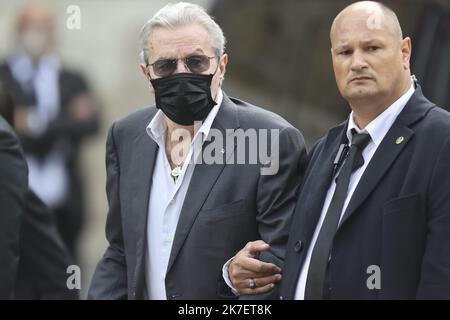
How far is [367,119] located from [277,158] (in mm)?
452

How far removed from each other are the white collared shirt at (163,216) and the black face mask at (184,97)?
59 millimetres

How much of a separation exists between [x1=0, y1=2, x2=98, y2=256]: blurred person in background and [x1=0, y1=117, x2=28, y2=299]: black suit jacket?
175 inches

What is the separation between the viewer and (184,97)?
18.4ft

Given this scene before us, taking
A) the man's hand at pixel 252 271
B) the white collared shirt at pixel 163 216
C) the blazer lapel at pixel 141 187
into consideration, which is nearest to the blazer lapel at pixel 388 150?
the man's hand at pixel 252 271

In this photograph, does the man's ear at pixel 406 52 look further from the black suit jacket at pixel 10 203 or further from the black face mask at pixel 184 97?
the black suit jacket at pixel 10 203

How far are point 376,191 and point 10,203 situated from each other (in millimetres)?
1850

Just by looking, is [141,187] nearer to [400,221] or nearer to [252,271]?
[252,271]

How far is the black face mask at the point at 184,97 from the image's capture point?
18.5 ft

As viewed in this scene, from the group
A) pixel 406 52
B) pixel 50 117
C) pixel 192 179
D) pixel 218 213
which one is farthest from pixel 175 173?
pixel 50 117

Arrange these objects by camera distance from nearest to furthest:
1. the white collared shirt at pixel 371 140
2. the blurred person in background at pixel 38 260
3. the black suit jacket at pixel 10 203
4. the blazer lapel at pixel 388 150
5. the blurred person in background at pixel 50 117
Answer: the blazer lapel at pixel 388 150
the white collared shirt at pixel 371 140
the black suit jacket at pixel 10 203
the blurred person in background at pixel 38 260
the blurred person in background at pixel 50 117

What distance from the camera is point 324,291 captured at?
5.14 m

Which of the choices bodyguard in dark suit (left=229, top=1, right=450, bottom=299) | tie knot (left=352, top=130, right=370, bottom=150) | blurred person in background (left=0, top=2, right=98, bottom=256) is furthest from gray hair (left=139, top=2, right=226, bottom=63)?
blurred person in background (left=0, top=2, right=98, bottom=256)
